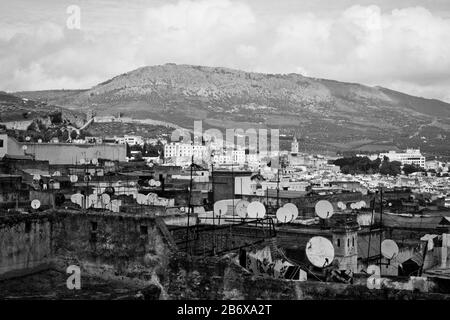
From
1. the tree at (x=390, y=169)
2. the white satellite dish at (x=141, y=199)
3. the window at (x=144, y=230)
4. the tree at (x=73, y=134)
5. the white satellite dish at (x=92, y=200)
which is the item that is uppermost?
the tree at (x=73, y=134)

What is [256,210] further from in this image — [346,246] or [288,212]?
[346,246]

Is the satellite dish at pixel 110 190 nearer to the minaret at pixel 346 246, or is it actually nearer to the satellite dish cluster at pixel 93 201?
the satellite dish cluster at pixel 93 201

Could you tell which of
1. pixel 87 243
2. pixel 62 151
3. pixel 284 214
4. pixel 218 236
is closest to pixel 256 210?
pixel 284 214

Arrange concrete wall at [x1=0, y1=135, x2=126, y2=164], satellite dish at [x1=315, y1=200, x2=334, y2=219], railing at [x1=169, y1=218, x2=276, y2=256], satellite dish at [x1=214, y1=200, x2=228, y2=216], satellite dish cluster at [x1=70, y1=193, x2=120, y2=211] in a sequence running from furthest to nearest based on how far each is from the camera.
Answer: concrete wall at [x1=0, y1=135, x2=126, y2=164] < satellite dish cluster at [x1=70, y1=193, x2=120, y2=211] < satellite dish at [x1=214, y1=200, x2=228, y2=216] < satellite dish at [x1=315, y1=200, x2=334, y2=219] < railing at [x1=169, y1=218, x2=276, y2=256]

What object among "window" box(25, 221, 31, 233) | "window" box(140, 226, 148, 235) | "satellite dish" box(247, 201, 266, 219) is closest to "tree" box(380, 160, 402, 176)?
"satellite dish" box(247, 201, 266, 219)

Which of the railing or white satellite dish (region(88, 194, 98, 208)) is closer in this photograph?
the railing

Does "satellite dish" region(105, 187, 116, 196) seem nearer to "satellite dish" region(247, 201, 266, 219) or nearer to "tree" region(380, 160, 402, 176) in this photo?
"satellite dish" region(247, 201, 266, 219)

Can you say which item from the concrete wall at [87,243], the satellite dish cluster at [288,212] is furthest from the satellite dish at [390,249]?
the concrete wall at [87,243]

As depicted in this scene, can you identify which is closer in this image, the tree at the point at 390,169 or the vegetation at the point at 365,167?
the tree at the point at 390,169
